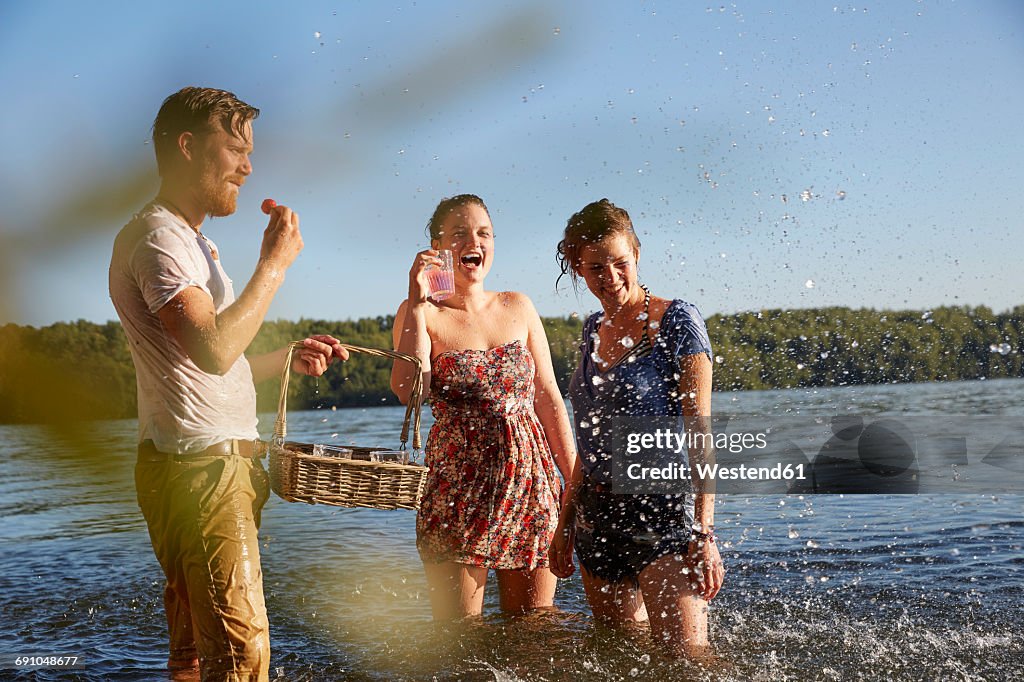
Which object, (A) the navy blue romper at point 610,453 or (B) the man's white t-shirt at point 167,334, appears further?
(A) the navy blue romper at point 610,453

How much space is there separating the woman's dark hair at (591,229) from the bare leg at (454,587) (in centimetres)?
135

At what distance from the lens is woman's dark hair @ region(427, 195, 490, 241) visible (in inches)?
159

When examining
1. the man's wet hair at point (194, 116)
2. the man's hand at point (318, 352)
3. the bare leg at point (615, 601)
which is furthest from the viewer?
the bare leg at point (615, 601)

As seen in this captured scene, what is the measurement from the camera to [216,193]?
2.64 m

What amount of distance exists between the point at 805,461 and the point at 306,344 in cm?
1516

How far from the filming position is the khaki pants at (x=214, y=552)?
264cm

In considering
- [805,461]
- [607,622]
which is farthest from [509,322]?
[805,461]

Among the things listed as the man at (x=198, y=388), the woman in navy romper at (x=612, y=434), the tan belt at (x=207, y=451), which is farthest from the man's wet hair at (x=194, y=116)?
the woman in navy romper at (x=612, y=434)

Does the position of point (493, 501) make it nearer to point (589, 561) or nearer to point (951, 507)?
point (589, 561)

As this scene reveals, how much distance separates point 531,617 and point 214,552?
1.92m

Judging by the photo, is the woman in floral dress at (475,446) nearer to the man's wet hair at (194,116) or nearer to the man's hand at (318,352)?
the man's hand at (318,352)

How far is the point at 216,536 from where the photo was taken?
8.67 ft
